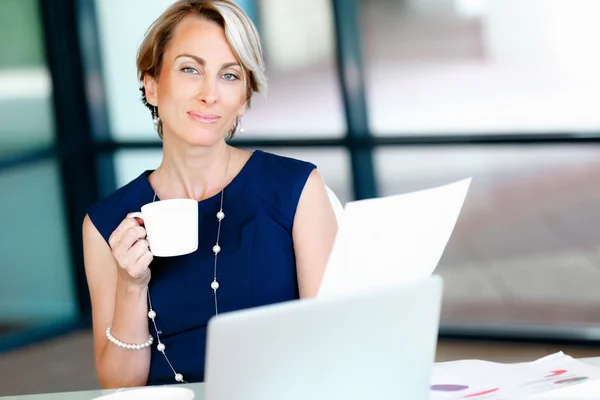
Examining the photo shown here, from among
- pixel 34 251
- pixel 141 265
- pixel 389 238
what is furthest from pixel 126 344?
pixel 34 251

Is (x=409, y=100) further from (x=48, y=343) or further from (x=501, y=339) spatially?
(x=48, y=343)

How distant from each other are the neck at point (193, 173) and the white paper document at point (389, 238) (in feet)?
2.34

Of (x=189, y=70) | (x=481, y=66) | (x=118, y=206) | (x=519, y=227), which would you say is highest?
(x=189, y=70)

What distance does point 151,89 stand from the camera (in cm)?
190

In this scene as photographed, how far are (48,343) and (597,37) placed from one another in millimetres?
2829

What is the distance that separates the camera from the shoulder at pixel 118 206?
1.85 meters

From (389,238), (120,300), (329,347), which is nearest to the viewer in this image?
(329,347)

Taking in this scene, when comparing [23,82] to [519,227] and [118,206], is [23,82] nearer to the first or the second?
[519,227]

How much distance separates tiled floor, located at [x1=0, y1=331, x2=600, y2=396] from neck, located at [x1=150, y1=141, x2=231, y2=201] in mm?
2017

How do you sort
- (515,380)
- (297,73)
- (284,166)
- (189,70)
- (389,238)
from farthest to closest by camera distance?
(297,73) < (284,166) < (189,70) < (515,380) < (389,238)

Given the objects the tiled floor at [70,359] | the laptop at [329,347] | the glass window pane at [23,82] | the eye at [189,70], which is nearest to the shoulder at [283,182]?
the eye at [189,70]

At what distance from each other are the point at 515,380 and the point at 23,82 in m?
3.61

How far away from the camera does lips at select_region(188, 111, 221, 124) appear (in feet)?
5.75

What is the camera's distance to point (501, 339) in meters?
3.91
